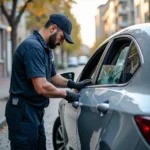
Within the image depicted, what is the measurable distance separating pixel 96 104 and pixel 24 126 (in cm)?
77

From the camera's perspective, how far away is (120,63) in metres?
3.45

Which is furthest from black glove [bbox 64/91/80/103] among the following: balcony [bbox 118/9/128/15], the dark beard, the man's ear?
balcony [bbox 118/9/128/15]

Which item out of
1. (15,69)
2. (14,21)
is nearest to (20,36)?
(14,21)

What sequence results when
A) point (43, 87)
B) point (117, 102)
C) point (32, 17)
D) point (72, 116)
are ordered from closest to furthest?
1. point (117, 102)
2. point (43, 87)
3. point (72, 116)
4. point (32, 17)

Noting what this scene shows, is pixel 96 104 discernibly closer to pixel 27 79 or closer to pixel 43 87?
pixel 43 87

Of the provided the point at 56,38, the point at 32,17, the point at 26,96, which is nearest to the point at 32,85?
the point at 26,96

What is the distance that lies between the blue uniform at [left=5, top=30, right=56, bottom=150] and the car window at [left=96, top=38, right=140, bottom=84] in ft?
1.78

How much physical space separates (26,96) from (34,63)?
34cm

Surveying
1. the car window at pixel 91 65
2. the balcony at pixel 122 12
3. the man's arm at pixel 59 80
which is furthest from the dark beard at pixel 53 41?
the balcony at pixel 122 12

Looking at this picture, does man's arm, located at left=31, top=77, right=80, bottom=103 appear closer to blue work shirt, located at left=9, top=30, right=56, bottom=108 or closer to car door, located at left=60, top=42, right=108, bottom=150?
blue work shirt, located at left=9, top=30, right=56, bottom=108

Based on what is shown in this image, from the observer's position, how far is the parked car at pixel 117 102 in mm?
2521

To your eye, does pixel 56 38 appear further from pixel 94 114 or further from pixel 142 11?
pixel 142 11

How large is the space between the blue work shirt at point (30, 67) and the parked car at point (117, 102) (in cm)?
41

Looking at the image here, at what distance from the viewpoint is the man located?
11.4ft
